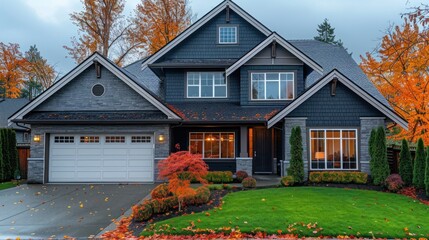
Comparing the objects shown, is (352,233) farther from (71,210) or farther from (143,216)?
(71,210)

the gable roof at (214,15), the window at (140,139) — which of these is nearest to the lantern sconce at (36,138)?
the window at (140,139)

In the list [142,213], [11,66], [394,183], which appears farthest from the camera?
[11,66]

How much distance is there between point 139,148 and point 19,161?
749 cm

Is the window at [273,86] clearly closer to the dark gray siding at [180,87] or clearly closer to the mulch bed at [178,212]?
the dark gray siding at [180,87]

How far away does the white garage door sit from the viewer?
15.3 metres

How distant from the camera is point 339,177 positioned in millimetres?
14070

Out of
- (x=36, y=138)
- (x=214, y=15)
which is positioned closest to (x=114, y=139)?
(x=36, y=138)

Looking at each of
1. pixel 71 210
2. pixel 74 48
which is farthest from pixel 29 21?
pixel 71 210

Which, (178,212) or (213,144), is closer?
(178,212)

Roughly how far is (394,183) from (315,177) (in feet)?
9.77

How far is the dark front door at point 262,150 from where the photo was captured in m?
17.9

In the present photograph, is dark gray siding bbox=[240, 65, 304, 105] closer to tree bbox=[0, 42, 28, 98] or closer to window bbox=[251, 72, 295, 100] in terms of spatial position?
window bbox=[251, 72, 295, 100]

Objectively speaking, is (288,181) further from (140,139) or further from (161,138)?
(140,139)

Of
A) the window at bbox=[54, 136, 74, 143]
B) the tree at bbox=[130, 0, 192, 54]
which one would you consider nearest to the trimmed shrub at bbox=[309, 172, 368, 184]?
the window at bbox=[54, 136, 74, 143]
